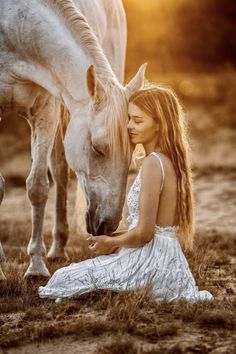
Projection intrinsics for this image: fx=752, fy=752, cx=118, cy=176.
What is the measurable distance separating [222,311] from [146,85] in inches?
63.9

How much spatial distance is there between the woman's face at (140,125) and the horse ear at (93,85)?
0.24 m

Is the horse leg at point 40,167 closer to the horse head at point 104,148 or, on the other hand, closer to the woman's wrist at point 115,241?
the horse head at point 104,148

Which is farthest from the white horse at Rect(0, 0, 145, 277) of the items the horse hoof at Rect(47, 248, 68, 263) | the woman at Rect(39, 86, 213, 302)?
the horse hoof at Rect(47, 248, 68, 263)

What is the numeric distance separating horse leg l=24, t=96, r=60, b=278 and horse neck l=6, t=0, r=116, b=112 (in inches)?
23.3

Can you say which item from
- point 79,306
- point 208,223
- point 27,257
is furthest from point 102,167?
point 208,223

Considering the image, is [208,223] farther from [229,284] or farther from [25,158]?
[25,158]

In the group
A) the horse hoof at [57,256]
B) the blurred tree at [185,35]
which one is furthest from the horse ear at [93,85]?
the blurred tree at [185,35]

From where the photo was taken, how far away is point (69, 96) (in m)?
5.34

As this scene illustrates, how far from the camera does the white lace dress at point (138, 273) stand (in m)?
4.72

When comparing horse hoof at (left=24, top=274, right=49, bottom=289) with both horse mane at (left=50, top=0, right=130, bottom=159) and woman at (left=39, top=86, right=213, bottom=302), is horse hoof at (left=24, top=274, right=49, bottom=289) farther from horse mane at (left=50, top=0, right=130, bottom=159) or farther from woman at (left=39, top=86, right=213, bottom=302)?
horse mane at (left=50, top=0, right=130, bottom=159)

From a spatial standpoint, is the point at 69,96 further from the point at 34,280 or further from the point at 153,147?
the point at 34,280

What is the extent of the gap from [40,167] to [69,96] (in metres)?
1.15

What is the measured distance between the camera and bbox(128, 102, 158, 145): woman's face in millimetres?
4766

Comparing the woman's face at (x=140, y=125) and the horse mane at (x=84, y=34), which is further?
the horse mane at (x=84, y=34)
